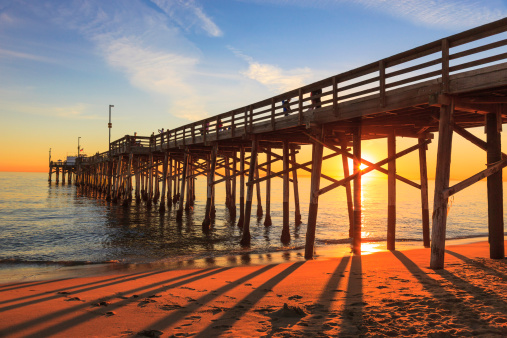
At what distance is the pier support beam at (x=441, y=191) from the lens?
711 centimetres

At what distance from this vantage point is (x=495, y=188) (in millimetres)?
7941

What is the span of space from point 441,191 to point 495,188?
170cm

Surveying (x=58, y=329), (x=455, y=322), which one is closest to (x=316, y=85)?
(x=455, y=322)

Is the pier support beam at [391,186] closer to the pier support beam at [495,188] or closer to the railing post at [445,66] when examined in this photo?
the pier support beam at [495,188]

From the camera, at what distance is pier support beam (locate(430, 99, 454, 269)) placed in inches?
280

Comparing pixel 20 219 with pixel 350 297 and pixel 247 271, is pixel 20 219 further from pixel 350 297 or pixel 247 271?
pixel 350 297

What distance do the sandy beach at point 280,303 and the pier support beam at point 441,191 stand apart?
340mm

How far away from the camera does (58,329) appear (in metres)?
4.87

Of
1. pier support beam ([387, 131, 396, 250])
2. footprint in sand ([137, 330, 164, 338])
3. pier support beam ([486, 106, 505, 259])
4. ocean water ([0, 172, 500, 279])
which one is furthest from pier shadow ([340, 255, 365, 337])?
ocean water ([0, 172, 500, 279])

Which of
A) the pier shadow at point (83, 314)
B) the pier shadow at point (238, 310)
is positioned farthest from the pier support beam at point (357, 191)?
the pier shadow at point (83, 314)

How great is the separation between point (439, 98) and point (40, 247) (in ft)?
48.4

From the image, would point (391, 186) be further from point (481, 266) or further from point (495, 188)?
point (481, 266)

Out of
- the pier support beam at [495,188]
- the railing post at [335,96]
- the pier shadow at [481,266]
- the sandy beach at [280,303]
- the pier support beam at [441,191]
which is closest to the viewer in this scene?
the sandy beach at [280,303]

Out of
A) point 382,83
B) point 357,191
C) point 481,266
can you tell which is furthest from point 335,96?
point 481,266
